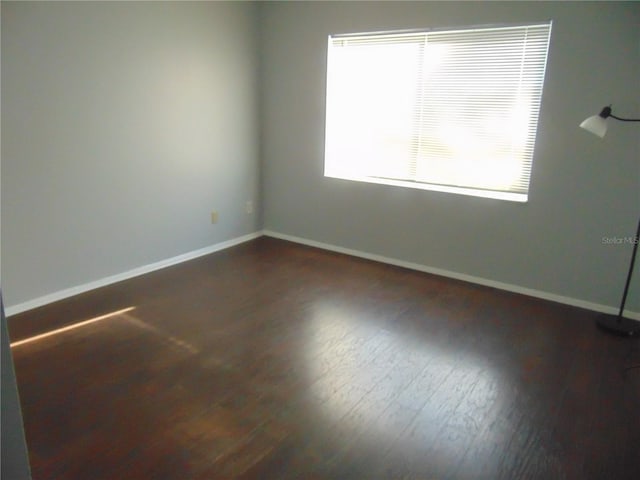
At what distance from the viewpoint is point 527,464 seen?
193 centimetres

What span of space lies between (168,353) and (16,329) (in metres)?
1.05

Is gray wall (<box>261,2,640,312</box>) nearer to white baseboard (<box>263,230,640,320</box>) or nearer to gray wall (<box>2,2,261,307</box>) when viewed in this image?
white baseboard (<box>263,230,640,320</box>)

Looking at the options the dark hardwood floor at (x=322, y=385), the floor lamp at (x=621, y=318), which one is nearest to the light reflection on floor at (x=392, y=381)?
the dark hardwood floor at (x=322, y=385)

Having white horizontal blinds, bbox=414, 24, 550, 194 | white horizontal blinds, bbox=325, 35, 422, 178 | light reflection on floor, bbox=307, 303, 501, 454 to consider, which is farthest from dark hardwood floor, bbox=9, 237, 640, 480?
white horizontal blinds, bbox=325, 35, 422, 178

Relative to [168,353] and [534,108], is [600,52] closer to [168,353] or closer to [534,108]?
[534,108]

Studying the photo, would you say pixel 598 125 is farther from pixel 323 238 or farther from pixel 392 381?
pixel 323 238

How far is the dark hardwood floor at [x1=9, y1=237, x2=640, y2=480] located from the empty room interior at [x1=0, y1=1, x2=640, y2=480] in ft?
0.05

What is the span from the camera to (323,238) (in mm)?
4707

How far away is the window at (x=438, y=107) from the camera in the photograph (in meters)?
3.46

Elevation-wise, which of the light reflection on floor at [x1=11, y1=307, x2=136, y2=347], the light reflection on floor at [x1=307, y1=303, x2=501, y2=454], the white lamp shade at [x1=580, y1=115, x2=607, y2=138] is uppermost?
the white lamp shade at [x1=580, y1=115, x2=607, y2=138]

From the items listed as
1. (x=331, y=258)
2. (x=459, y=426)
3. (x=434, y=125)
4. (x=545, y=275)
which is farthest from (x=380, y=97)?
(x=459, y=426)

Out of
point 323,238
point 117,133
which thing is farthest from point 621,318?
point 117,133

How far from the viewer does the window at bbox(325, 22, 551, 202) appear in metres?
3.46

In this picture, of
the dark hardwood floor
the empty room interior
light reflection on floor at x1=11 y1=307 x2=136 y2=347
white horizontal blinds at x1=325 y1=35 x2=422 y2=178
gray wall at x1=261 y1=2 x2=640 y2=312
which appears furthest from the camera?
white horizontal blinds at x1=325 y1=35 x2=422 y2=178
